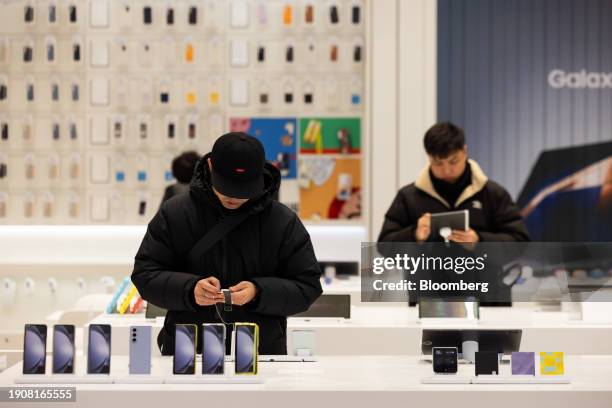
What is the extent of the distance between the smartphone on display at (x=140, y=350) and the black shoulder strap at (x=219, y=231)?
41 centimetres

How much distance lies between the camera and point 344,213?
8.91 m

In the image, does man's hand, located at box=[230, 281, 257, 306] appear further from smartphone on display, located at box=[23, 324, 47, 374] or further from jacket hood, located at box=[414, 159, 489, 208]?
jacket hood, located at box=[414, 159, 489, 208]

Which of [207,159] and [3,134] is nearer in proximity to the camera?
[207,159]

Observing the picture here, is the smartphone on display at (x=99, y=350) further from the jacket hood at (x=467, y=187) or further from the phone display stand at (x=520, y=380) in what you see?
the jacket hood at (x=467, y=187)

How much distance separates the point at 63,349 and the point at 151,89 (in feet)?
18.3

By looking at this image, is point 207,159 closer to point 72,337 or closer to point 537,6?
point 72,337

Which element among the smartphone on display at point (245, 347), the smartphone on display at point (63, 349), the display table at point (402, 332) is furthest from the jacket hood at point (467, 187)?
the smartphone on display at point (63, 349)

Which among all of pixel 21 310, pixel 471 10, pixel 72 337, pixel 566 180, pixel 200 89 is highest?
Answer: pixel 471 10

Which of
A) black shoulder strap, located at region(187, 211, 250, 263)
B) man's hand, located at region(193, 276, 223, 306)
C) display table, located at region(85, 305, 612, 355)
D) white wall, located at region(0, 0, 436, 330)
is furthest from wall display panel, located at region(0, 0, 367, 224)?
man's hand, located at region(193, 276, 223, 306)

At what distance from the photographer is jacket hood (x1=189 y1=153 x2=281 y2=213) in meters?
3.86

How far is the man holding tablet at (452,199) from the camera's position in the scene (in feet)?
18.4

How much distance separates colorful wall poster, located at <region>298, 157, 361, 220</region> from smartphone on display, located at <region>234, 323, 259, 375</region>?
5379mm

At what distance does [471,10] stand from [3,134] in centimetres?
400

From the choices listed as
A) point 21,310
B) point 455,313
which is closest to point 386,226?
point 455,313
